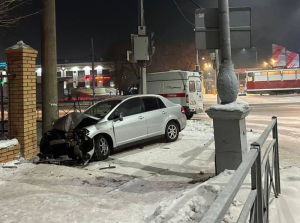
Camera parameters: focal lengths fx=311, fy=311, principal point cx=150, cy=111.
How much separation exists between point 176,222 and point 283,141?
7125 mm

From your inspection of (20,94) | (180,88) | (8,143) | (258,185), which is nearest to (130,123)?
(20,94)

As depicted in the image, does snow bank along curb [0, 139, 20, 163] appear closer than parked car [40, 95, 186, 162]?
Yes

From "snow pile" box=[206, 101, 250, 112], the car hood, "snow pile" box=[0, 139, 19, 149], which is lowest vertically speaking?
"snow pile" box=[0, 139, 19, 149]

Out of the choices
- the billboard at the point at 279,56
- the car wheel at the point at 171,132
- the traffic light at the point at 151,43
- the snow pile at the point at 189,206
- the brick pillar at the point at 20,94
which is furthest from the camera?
the billboard at the point at 279,56

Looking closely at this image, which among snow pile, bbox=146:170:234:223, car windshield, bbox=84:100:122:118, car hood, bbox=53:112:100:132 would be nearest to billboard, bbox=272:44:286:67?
car windshield, bbox=84:100:122:118

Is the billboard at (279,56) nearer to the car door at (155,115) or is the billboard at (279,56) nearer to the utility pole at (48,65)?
the car door at (155,115)

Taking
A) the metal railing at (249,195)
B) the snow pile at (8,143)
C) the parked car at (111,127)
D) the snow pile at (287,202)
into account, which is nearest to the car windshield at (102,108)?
the parked car at (111,127)

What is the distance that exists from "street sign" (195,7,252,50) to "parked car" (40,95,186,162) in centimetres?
328

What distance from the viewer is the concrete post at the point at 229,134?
493cm

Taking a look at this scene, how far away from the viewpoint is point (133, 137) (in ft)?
27.3

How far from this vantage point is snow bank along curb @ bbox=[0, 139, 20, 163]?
659 cm

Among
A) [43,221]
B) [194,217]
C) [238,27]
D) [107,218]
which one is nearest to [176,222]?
[194,217]

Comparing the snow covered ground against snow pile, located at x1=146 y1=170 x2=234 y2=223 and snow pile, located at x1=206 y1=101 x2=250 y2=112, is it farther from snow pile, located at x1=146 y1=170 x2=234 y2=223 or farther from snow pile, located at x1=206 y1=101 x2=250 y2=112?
snow pile, located at x1=206 y1=101 x2=250 y2=112

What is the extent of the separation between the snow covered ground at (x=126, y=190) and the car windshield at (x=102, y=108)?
118 centimetres
